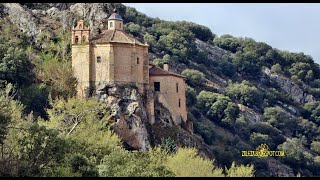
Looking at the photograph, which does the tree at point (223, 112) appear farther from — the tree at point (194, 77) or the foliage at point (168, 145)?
the foliage at point (168, 145)

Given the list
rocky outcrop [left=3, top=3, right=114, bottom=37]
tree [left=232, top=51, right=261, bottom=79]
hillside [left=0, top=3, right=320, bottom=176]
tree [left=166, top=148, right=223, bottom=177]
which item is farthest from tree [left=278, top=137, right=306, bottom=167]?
tree [left=166, top=148, right=223, bottom=177]

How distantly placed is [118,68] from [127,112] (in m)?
4.28

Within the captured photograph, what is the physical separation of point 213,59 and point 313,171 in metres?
42.6

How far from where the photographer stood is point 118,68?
342 ft

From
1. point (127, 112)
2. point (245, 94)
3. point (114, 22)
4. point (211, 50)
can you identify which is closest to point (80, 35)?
point (114, 22)

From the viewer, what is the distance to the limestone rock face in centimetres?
10294

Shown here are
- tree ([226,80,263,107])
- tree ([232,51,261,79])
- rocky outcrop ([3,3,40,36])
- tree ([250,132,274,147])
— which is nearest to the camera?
rocky outcrop ([3,3,40,36])

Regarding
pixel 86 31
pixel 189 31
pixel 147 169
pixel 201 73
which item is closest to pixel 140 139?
pixel 86 31

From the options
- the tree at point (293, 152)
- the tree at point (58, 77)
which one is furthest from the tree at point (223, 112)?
the tree at point (58, 77)

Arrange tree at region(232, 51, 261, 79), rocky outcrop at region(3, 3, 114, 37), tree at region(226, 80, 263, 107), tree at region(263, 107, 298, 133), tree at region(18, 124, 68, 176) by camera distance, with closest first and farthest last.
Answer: tree at region(18, 124, 68, 176), rocky outcrop at region(3, 3, 114, 37), tree at region(263, 107, 298, 133), tree at region(226, 80, 263, 107), tree at region(232, 51, 261, 79)

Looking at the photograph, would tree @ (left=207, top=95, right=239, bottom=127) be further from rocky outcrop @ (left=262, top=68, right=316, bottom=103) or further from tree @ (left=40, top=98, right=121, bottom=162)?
tree @ (left=40, top=98, right=121, bottom=162)

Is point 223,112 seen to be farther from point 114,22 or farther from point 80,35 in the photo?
point 80,35

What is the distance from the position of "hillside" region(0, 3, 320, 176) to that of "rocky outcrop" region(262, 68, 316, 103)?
0.22m

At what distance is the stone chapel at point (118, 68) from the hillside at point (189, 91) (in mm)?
1543
